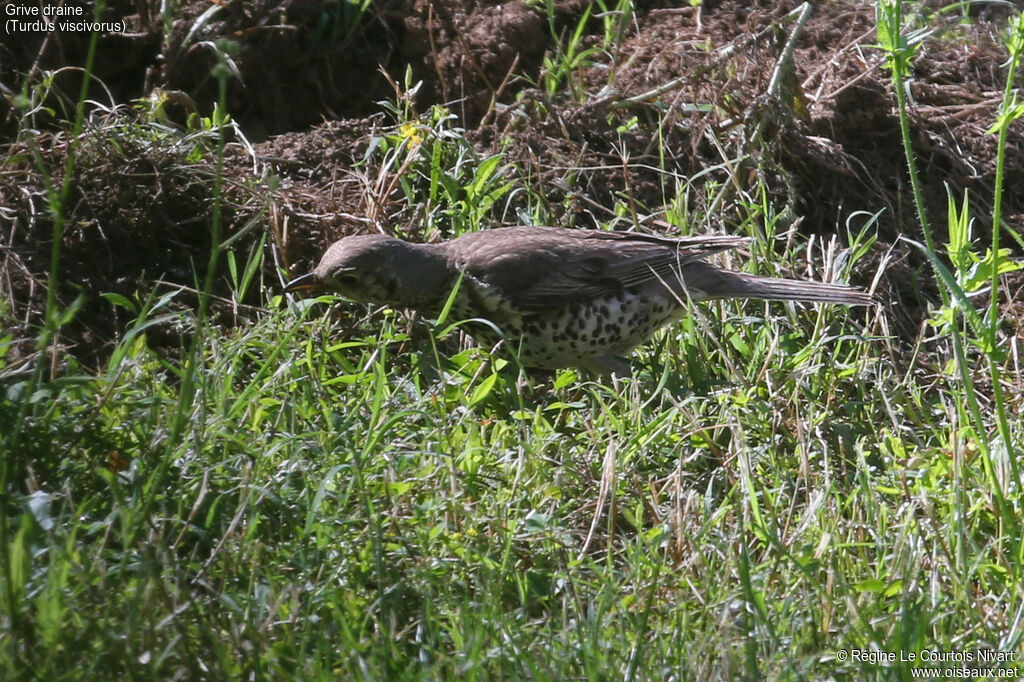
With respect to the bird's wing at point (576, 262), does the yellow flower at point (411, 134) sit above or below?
above

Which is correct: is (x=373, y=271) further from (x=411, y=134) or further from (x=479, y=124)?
(x=479, y=124)

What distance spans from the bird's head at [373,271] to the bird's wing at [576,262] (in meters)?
0.24

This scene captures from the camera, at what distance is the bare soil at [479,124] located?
5.40 meters

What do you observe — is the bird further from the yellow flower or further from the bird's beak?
the yellow flower

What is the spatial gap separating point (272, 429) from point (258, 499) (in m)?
0.55

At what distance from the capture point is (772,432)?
4.36 m

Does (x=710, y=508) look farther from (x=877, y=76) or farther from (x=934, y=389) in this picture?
(x=877, y=76)

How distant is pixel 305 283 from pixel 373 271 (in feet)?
0.95

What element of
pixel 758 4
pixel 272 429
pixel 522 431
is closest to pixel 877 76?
pixel 758 4

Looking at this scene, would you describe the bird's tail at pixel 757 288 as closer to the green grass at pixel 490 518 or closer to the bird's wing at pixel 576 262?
the bird's wing at pixel 576 262

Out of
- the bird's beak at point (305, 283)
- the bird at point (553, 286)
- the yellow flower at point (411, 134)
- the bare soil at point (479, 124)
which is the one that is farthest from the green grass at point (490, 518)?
the yellow flower at point (411, 134)

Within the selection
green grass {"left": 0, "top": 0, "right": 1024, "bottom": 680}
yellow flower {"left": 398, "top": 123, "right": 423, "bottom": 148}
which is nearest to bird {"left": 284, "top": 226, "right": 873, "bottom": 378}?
green grass {"left": 0, "top": 0, "right": 1024, "bottom": 680}

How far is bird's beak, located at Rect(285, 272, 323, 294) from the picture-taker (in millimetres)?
4965

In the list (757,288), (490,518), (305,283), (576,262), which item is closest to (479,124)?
(576,262)
